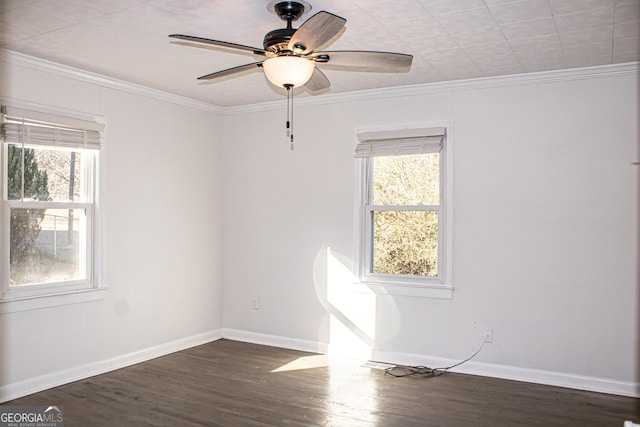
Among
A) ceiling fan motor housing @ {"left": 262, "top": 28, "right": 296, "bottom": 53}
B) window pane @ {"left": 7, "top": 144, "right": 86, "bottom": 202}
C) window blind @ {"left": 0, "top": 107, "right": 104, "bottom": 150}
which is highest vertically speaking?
ceiling fan motor housing @ {"left": 262, "top": 28, "right": 296, "bottom": 53}

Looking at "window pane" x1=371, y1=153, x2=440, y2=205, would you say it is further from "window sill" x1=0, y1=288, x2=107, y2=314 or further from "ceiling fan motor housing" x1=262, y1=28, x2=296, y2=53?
"window sill" x1=0, y1=288, x2=107, y2=314

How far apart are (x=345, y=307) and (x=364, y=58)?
2.84 m

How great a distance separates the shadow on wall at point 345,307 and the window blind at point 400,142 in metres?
1.07

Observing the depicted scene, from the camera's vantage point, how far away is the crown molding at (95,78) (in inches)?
153

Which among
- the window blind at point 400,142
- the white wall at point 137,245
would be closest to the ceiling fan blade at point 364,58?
the window blind at point 400,142

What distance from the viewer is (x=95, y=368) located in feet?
14.5

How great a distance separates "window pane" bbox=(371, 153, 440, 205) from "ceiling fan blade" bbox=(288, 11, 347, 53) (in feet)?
7.75

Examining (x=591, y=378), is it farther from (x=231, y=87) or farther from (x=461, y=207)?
(x=231, y=87)

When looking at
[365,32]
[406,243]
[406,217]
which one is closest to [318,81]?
[365,32]

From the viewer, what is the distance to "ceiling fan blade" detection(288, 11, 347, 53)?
2.37 metres

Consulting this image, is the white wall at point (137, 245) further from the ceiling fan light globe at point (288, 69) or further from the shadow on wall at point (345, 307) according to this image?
the ceiling fan light globe at point (288, 69)

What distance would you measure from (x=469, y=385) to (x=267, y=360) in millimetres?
1823

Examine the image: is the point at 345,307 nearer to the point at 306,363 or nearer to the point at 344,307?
the point at 344,307
